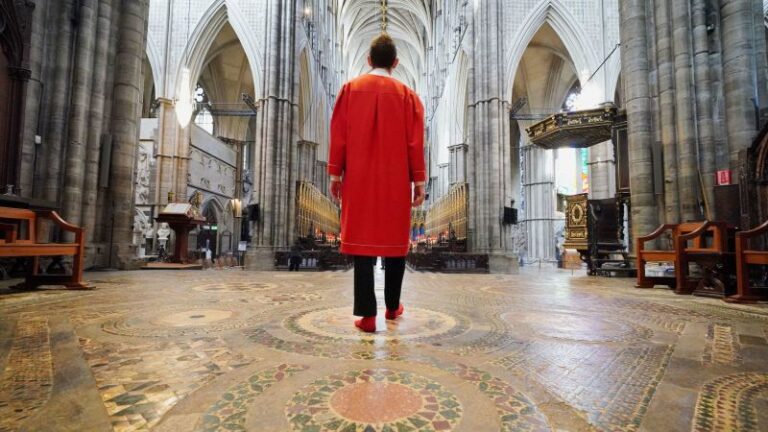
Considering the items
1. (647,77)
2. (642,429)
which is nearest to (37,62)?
(642,429)

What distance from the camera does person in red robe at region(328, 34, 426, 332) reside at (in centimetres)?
240

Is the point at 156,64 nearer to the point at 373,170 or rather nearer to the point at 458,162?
the point at 458,162

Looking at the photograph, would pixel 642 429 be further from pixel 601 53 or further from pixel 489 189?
pixel 601 53

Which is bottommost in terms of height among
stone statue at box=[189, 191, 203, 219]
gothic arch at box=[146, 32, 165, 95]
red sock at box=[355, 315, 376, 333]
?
red sock at box=[355, 315, 376, 333]

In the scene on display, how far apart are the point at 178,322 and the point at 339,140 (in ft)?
5.64

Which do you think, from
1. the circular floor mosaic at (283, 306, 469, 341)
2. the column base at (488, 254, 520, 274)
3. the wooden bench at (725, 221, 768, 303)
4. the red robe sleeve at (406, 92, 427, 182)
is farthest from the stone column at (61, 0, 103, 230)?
the column base at (488, 254, 520, 274)

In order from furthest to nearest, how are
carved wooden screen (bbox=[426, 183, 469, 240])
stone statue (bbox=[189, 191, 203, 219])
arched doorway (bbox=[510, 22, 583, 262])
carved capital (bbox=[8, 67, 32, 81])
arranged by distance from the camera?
arched doorway (bbox=[510, 22, 583, 262]), stone statue (bbox=[189, 191, 203, 219]), carved wooden screen (bbox=[426, 183, 469, 240]), carved capital (bbox=[8, 67, 32, 81])

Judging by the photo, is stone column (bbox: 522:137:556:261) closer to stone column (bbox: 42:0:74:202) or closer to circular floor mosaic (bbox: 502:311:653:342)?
circular floor mosaic (bbox: 502:311:653:342)

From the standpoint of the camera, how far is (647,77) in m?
7.61

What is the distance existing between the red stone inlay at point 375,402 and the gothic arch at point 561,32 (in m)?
16.2

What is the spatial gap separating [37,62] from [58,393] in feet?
28.2

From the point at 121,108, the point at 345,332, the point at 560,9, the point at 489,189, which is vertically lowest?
the point at 345,332

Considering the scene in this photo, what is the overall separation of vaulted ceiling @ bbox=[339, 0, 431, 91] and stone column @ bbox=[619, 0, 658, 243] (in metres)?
29.1

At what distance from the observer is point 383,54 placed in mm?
2629
